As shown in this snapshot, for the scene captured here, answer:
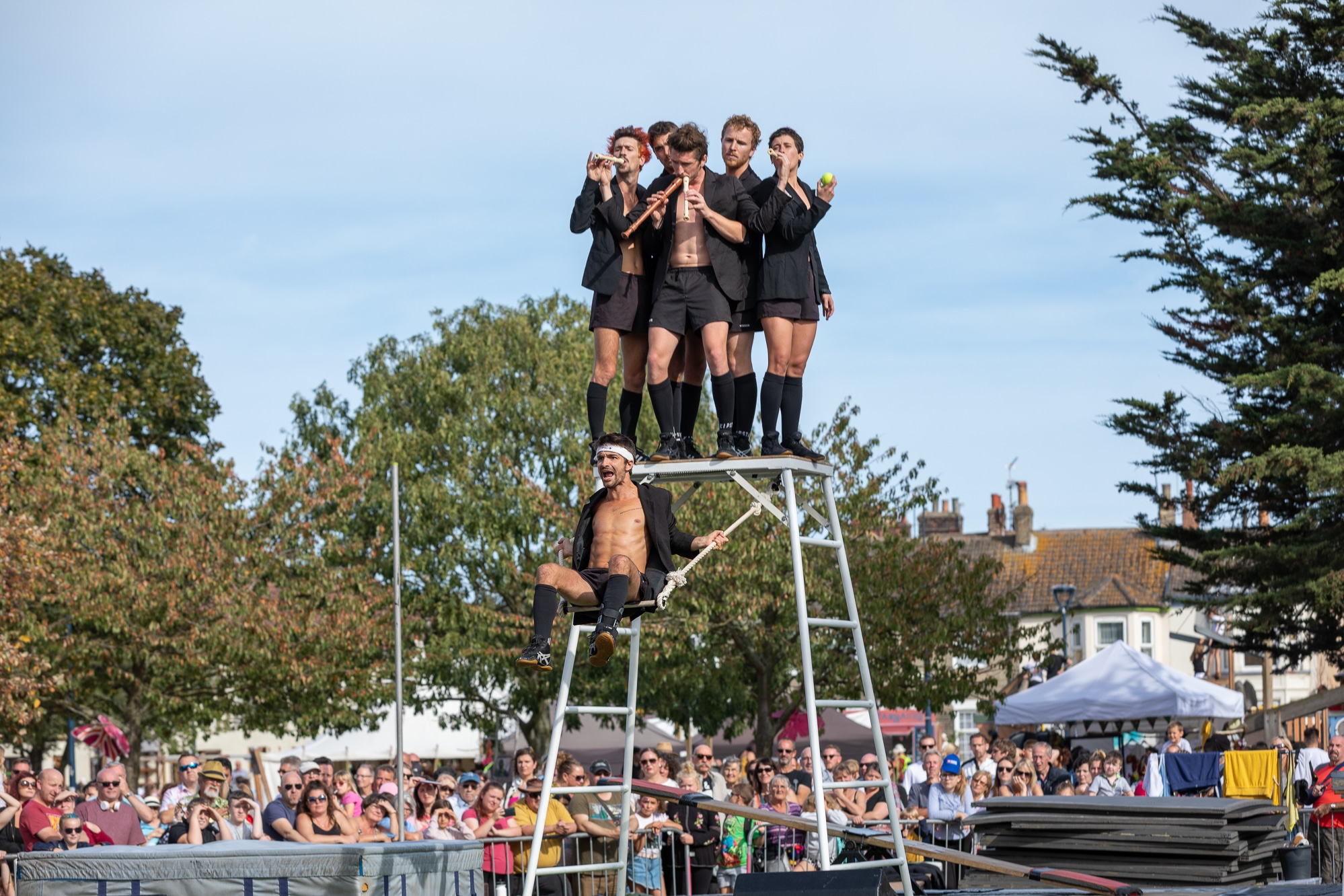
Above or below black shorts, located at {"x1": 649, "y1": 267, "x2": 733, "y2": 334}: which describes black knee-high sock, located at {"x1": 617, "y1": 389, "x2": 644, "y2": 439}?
below

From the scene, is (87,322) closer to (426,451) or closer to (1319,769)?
(426,451)

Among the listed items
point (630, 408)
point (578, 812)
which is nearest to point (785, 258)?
point (630, 408)

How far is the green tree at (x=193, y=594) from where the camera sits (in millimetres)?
27406

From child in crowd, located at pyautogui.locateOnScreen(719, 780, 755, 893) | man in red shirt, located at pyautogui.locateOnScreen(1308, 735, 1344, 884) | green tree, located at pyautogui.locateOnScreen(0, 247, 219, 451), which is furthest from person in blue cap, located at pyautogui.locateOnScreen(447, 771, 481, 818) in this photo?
green tree, located at pyautogui.locateOnScreen(0, 247, 219, 451)

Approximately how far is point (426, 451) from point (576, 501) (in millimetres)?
5478

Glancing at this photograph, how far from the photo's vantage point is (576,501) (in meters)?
35.2

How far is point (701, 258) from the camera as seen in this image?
27.5 feet

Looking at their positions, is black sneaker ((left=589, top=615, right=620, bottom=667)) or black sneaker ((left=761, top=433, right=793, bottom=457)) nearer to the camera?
black sneaker ((left=589, top=615, right=620, bottom=667))

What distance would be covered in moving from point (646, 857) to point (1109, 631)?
5809 cm

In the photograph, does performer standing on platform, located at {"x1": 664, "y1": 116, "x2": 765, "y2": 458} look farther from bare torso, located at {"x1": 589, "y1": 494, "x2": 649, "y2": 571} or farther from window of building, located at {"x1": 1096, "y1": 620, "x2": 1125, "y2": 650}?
window of building, located at {"x1": 1096, "y1": 620, "x2": 1125, "y2": 650}

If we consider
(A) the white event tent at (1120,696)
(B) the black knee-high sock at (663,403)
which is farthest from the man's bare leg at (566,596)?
(A) the white event tent at (1120,696)

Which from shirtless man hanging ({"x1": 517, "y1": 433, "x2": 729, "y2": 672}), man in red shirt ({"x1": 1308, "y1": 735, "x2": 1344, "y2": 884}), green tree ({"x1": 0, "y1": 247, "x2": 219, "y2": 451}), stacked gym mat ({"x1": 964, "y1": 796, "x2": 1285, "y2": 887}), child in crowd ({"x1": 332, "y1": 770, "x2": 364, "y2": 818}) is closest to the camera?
shirtless man hanging ({"x1": 517, "y1": 433, "x2": 729, "y2": 672})

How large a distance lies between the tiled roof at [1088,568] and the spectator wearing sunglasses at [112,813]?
54.3 meters

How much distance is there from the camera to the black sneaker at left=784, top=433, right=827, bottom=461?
335 inches
